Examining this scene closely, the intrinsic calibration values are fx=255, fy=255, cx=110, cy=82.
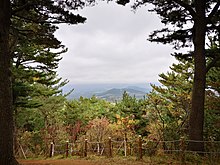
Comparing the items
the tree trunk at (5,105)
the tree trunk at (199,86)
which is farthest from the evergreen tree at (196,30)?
the tree trunk at (5,105)

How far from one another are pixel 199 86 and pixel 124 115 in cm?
1236

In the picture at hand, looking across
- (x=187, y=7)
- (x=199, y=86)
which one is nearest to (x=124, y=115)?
(x=199, y=86)

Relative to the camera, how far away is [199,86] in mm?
9719

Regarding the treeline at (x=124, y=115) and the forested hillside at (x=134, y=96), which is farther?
the treeline at (x=124, y=115)

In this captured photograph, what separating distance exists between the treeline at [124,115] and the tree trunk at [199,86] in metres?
1.34

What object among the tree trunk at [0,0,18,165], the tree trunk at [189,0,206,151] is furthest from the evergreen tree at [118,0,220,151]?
the tree trunk at [0,0,18,165]

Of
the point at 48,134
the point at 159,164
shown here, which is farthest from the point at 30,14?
the point at 48,134

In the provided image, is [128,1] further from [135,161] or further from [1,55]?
[135,161]

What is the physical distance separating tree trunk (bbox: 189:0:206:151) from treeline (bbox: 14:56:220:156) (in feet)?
4.38

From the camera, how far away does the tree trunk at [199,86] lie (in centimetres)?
964

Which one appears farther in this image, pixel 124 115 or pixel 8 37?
pixel 124 115

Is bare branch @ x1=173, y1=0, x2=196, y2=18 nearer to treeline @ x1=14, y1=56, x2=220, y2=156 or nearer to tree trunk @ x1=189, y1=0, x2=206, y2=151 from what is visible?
tree trunk @ x1=189, y1=0, x2=206, y2=151

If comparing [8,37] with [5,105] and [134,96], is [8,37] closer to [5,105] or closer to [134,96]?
[5,105]

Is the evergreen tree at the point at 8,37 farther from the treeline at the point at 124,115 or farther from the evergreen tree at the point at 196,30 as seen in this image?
the treeline at the point at 124,115
